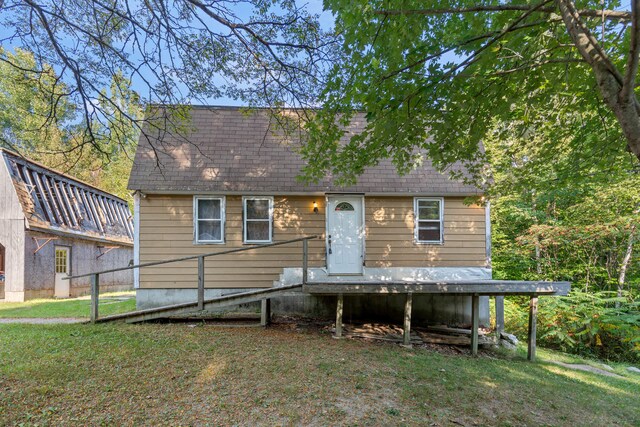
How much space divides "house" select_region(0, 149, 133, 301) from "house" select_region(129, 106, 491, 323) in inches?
233

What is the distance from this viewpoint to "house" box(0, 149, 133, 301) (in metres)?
12.0

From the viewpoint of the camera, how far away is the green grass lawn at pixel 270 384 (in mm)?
3484

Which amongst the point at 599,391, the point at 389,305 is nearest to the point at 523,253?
the point at 389,305

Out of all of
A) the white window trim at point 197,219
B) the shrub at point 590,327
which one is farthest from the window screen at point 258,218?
the shrub at point 590,327

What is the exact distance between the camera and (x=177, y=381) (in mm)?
4176

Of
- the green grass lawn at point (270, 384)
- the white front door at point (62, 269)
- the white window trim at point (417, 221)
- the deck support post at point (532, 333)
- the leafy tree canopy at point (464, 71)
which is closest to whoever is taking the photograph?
the green grass lawn at point (270, 384)

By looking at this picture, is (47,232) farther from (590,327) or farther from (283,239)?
(590,327)

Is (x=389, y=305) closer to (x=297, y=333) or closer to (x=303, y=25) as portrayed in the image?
(x=297, y=333)

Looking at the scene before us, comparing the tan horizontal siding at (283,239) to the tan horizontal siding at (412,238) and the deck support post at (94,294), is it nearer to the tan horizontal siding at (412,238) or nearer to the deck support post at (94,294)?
the tan horizontal siding at (412,238)

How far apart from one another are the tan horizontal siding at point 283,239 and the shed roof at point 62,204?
494cm

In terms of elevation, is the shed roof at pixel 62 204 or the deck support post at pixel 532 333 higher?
the shed roof at pixel 62 204

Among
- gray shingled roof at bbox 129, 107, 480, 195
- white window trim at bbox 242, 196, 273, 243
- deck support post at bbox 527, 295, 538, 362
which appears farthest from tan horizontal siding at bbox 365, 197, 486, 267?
white window trim at bbox 242, 196, 273, 243

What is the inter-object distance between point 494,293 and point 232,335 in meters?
5.38

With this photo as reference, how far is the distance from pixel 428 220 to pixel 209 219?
590 centimetres
